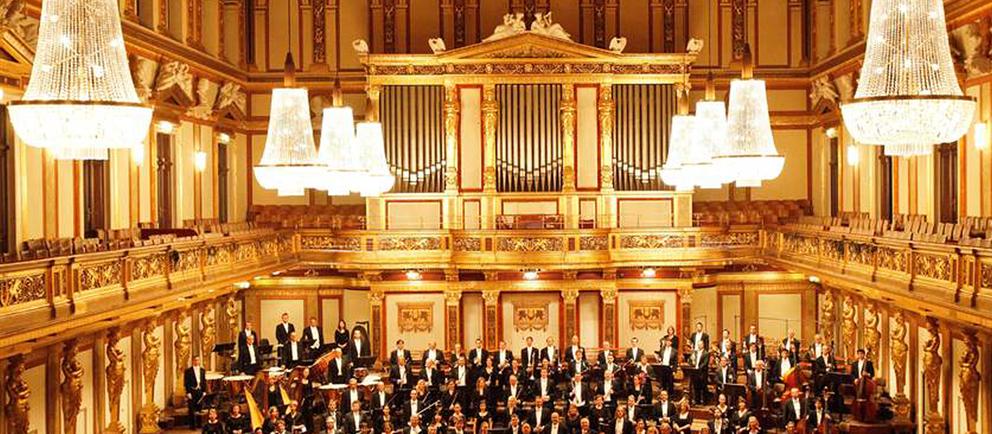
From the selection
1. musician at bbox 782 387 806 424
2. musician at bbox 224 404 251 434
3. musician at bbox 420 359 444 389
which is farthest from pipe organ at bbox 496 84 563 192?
musician at bbox 224 404 251 434

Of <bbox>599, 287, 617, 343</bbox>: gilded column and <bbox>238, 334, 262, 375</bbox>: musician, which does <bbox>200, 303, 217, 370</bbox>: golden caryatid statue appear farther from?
<bbox>599, 287, 617, 343</bbox>: gilded column

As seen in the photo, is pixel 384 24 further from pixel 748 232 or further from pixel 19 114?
pixel 19 114

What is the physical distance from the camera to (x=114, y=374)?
17312 millimetres

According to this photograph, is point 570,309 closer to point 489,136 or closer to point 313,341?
point 489,136

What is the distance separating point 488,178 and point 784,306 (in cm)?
783

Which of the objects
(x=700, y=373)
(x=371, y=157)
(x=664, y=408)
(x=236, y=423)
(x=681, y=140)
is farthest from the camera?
(x=700, y=373)

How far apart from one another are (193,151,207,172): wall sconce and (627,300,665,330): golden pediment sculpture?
974 centimetres

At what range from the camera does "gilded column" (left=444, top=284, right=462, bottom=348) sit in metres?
25.6

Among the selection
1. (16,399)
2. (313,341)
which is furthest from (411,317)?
(16,399)

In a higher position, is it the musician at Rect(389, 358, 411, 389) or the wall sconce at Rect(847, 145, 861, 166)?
the wall sconce at Rect(847, 145, 861, 166)

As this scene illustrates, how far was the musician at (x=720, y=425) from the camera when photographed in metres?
16.1

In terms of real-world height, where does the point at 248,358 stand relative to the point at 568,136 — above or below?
below

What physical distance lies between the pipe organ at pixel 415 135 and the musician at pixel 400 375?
626cm

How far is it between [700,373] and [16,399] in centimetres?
1102
